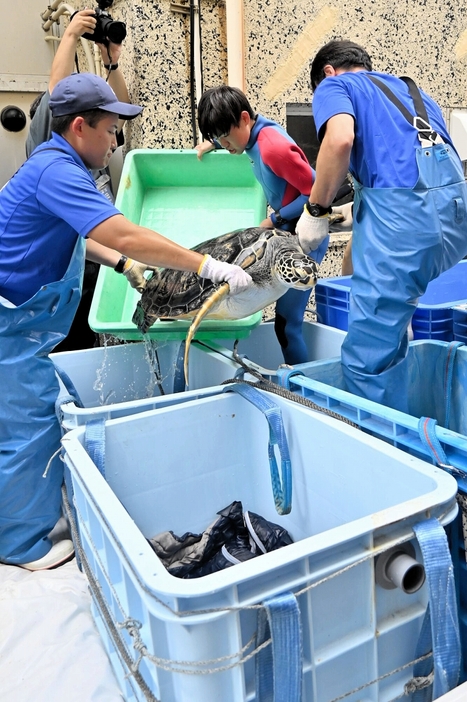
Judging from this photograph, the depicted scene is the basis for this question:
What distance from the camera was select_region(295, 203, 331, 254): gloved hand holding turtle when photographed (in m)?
1.58

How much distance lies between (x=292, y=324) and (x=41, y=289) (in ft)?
2.77

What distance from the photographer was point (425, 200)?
1.38 metres

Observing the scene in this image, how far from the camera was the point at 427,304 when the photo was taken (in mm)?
1800

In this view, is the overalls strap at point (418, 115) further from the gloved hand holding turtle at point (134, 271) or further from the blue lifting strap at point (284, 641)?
the blue lifting strap at point (284, 641)

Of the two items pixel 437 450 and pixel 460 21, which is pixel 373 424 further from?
pixel 460 21

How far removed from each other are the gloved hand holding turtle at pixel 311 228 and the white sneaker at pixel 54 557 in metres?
1.17

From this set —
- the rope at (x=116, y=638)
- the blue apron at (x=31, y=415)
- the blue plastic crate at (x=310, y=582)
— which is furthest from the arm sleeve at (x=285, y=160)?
the rope at (x=116, y=638)

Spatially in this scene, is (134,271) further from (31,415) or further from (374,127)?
(374,127)

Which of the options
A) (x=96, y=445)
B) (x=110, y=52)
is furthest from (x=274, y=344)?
(x=110, y=52)

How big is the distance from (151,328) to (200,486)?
0.65 meters

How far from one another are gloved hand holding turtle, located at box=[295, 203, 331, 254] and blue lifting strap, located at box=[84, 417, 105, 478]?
2.84 feet

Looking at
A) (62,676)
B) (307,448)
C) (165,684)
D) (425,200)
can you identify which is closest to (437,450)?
(307,448)

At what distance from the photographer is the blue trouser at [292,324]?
6.14 ft

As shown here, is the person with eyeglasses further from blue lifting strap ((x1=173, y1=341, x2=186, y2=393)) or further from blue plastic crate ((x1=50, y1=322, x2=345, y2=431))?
blue lifting strap ((x1=173, y1=341, x2=186, y2=393))
